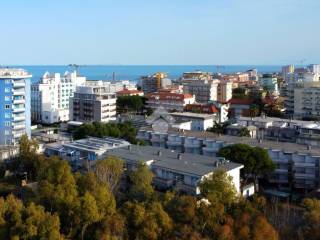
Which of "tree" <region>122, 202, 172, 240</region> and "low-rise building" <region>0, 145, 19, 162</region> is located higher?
"low-rise building" <region>0, 145, 19, 162</region>

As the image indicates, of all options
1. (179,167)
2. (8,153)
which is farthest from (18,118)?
(179,167)

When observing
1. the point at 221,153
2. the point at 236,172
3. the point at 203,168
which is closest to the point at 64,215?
the point at 203,168

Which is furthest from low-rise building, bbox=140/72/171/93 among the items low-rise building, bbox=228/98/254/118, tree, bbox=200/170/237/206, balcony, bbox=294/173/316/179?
tree, bbox=200/170/237/206

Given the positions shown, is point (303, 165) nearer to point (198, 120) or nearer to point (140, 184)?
point (140, 184)

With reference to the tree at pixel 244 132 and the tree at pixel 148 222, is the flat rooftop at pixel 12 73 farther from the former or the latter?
the tree at pixel 148 222

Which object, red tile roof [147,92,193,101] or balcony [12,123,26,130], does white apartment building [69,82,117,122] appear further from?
balcony [12,123,26,130]
